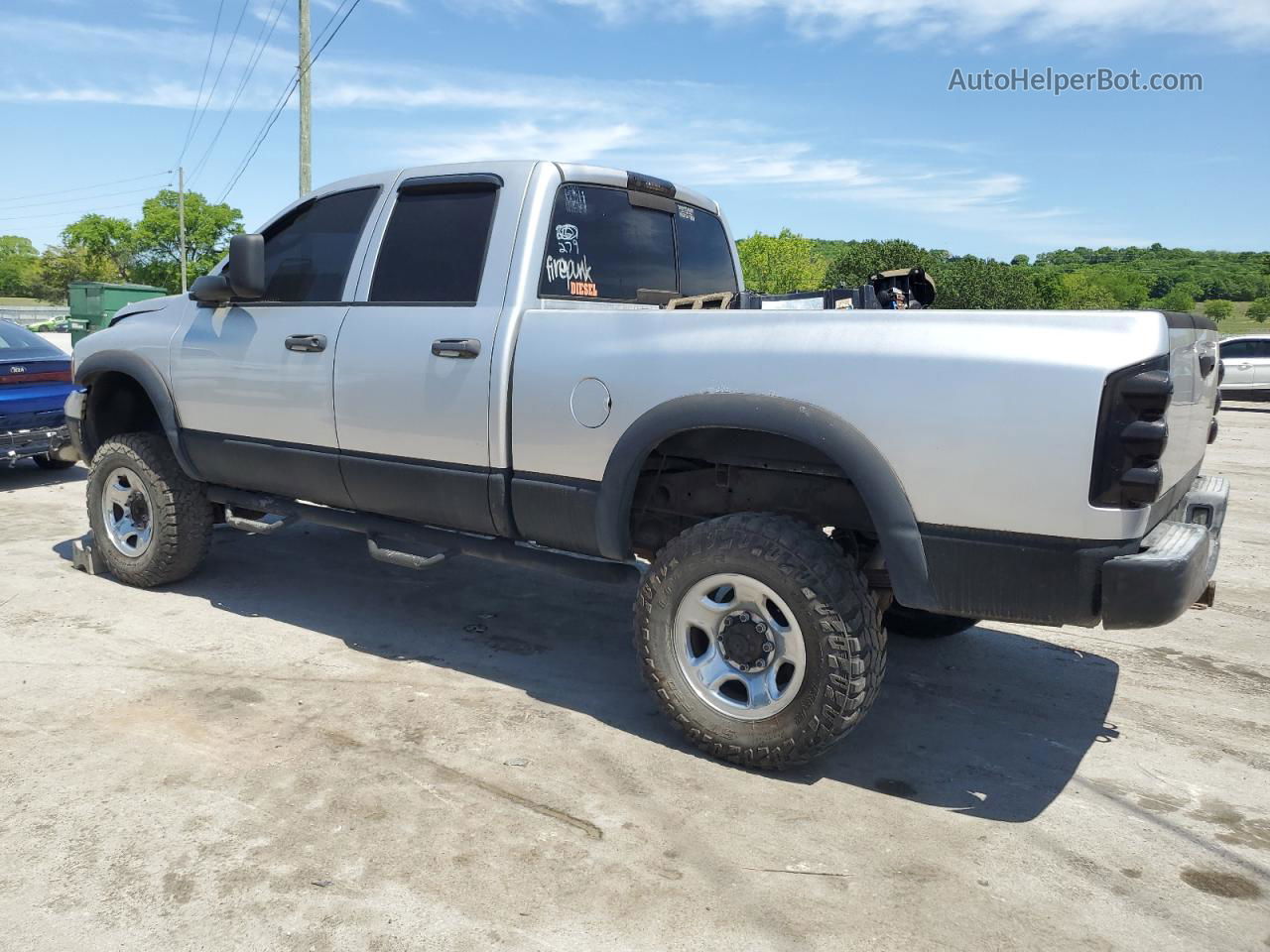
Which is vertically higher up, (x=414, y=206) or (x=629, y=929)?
(x=414, y=206)

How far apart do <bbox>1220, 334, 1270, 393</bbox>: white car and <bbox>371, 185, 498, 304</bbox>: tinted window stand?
20.4 meters

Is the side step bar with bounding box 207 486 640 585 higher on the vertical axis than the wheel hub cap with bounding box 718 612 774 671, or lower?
higher

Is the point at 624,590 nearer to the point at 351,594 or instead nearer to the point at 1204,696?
the point at 351,594

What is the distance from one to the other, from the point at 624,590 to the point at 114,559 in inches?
113

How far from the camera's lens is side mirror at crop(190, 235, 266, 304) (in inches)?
182

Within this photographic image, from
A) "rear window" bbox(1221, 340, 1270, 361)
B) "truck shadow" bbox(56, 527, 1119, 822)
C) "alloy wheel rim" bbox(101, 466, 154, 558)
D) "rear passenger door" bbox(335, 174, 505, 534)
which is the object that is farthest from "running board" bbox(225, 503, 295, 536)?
"rear window" bbox(1221, 340, 1270, 361)

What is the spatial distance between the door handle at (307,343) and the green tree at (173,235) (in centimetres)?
9063

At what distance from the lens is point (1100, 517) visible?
2.78 meters

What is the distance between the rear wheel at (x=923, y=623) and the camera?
15.8ft

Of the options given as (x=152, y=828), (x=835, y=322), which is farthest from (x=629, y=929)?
(x=835, y=322)

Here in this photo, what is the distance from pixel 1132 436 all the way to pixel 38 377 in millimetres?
8629

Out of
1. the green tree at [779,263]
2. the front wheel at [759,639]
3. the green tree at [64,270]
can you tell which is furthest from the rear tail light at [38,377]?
the green tree at [779,263]

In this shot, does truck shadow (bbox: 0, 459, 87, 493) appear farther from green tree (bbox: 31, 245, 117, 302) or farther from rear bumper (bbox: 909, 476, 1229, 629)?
green tree (bbox: 31, 245, 117, 302)

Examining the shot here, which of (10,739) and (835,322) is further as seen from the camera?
(10,739)
